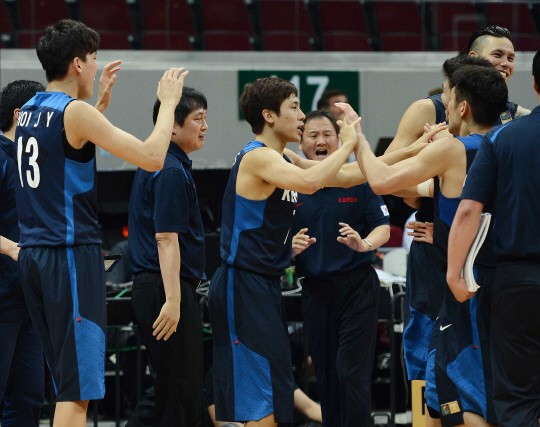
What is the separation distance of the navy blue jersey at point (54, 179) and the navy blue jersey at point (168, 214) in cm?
87

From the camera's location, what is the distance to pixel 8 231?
5.52 metres

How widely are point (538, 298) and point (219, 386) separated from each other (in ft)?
5.79

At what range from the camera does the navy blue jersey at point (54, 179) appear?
4461mm

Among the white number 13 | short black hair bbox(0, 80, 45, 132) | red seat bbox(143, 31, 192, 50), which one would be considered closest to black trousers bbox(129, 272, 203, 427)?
short black hair bbox(0, 80, 45, 132)

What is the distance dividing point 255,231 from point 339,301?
42.7 inches

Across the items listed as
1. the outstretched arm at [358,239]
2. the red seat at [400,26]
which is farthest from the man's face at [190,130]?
the red seat at [400,26]

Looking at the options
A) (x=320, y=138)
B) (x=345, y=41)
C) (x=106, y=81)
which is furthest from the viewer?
(x=345, y=41)

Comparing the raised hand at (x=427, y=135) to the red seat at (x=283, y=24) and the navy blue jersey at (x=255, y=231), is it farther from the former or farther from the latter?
the red seat at (x=283, y=24)

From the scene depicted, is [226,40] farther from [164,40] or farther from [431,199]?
[431,199]

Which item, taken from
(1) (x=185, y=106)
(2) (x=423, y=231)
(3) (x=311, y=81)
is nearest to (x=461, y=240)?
(2) (x=423, y=231)

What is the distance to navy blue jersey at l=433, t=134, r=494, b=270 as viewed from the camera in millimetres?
4539

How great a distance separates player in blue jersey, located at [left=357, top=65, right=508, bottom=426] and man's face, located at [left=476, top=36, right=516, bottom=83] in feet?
3.61

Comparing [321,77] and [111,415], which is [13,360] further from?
[321,77]

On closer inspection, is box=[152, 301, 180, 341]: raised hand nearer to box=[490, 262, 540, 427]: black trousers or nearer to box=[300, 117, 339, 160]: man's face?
box=[300, 117, 339, 160]: man's face
